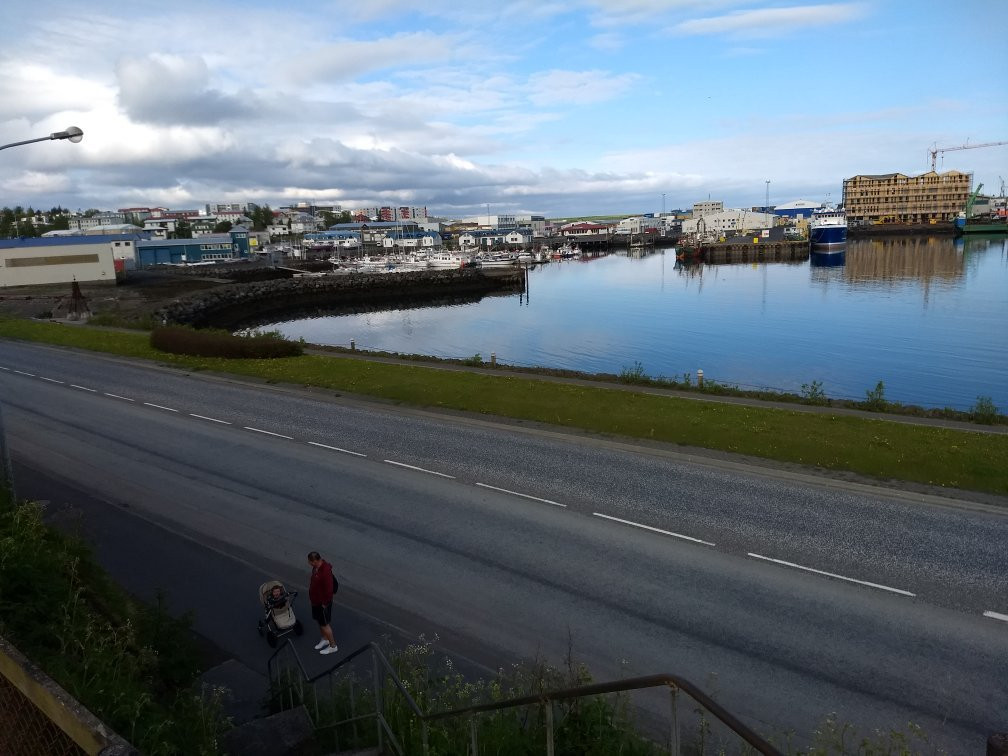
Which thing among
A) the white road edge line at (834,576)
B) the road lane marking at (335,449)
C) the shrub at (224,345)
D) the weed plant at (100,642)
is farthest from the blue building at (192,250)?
the white road edge line at (834,576)

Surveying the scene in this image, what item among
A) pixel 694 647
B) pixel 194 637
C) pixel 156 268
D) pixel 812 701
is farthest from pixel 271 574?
pixel 156 268

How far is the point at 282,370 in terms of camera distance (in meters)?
29.6

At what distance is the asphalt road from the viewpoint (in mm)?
9094

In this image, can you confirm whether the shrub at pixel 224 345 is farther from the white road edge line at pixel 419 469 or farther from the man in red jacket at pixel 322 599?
the man in red jacket at pixel 322 599

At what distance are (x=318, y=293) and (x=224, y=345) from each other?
60174 millimetres

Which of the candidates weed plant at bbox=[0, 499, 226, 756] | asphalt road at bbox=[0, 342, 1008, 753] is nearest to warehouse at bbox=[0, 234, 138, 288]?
asphalt road at bbox=[0, 342, 1008, 753]

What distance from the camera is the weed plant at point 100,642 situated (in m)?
5.40

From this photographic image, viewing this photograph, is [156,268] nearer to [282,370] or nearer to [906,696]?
[282,370]

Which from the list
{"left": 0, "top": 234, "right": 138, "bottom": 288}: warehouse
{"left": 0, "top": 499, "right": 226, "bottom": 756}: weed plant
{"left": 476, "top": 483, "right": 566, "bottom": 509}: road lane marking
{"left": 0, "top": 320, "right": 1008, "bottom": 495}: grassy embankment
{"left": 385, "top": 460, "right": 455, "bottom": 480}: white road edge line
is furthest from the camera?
{"left": 0, "top": 234, "right": 138, "bottom": 288}: warehouse

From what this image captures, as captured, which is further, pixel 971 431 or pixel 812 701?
pixel 971 431

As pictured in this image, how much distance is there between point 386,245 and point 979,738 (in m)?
174

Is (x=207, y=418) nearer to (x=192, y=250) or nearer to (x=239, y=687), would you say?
(x=239, y=687)

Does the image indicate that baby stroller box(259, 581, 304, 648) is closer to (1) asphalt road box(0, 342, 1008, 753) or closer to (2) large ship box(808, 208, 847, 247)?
(1) asphalt road box(0, 342, 1008, 753)

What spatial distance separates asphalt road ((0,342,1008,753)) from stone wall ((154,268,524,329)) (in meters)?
42.4
